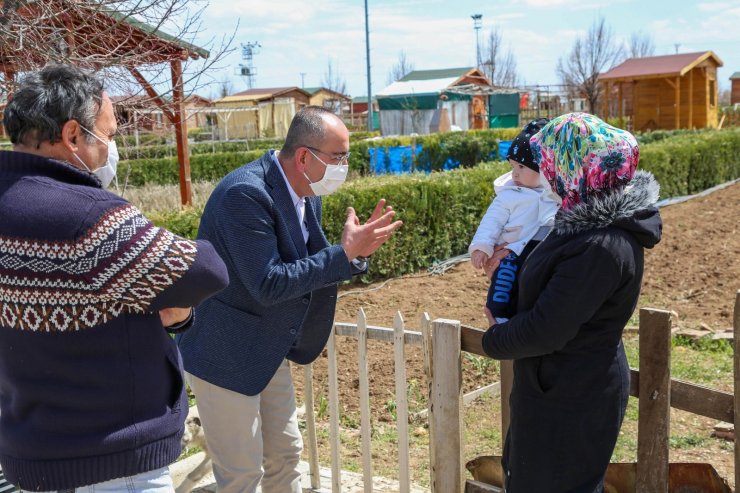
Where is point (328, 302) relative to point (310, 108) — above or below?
below

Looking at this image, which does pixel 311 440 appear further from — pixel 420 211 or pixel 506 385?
pixel 420 211

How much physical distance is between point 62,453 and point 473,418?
3.48m

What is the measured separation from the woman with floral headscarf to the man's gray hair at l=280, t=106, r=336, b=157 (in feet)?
2.88

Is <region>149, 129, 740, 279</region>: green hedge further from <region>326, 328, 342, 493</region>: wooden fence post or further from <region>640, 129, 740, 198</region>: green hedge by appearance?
<region>640, 129, 740, 198</region>: green hedge

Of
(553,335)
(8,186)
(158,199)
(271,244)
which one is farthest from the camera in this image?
(158,199)

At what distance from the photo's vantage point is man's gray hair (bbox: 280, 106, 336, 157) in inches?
110

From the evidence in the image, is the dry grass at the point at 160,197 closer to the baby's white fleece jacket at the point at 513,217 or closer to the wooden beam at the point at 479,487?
the baby's white fleece jacket at the point at 513,217

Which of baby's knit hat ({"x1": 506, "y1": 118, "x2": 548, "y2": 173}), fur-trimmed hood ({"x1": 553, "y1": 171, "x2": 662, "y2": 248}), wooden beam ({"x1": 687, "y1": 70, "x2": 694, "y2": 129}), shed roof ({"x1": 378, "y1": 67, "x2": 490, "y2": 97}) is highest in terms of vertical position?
shed roof ({"x1": 378, "y1": 67, "x2": 490, "y2": 97})

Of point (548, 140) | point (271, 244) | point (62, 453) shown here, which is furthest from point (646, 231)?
point (62, 453)

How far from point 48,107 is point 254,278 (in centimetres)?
97

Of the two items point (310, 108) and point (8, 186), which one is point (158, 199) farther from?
point (8, 186)

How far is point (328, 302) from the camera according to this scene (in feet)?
9.75

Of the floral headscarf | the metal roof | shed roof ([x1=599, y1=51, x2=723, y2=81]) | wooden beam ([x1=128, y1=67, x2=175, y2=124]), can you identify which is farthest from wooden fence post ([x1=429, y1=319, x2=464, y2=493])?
the metal roof

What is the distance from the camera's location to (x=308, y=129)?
2797mm
